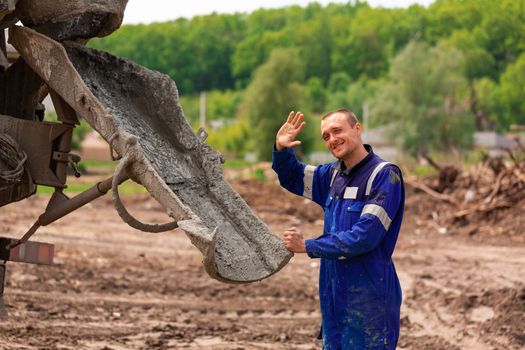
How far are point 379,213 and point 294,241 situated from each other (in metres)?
0.50

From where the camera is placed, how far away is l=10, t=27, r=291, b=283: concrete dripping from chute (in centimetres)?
495

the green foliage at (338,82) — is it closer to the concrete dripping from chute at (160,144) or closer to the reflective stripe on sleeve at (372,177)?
the concrete dripping from chute at (160,144)

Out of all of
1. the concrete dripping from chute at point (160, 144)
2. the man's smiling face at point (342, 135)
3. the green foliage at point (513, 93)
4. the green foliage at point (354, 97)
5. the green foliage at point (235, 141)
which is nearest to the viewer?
the concrete dripping from chute at point (160, 144)

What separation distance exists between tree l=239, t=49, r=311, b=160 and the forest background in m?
0.07

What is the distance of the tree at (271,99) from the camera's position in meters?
63.1

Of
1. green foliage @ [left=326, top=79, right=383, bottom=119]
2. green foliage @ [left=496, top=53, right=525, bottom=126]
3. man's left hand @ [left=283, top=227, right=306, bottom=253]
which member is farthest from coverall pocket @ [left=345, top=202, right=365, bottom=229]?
green foliage @ [left=326, top=79, right=383, bottom=119]

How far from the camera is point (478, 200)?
20453 mm

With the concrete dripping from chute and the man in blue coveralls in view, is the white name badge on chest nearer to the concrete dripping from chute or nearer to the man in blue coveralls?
the man in blue coveralls

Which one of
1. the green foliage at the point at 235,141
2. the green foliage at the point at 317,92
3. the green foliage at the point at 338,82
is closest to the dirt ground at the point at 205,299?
the green foliage at the point at 235,141

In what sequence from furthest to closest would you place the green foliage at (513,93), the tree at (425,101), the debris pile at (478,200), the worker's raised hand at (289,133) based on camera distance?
the green foliage at (513,93), the tree at (425,101), the debris pile at (478,200), the worker's raised hand at (289,133)

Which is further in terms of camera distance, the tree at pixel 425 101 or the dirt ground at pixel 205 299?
the tree at pixel 425 101

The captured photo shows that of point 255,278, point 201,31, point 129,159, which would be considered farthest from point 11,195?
point 201,31

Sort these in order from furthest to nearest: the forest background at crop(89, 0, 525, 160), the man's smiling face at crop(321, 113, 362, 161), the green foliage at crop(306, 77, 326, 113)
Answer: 1. the green foliage at crop(306, 77, 326, 113)
2. the forest background at crop(89, 0, 525, 160)
3. the man's smiling face at crop(321, 113, 362, 161)

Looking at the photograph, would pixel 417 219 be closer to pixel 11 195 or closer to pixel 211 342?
pixel 211 342
